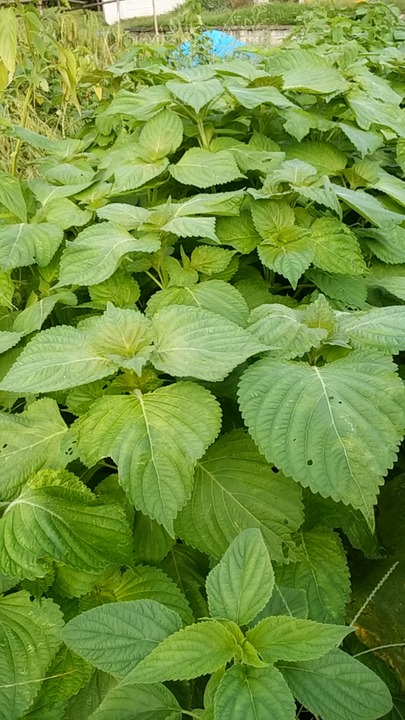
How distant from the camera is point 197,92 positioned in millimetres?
1961

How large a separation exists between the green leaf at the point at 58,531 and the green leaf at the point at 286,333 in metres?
0.45

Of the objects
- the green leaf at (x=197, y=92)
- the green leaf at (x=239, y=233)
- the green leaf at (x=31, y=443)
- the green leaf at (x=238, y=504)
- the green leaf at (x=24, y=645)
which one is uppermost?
the green leaf at (x=197, y=92)

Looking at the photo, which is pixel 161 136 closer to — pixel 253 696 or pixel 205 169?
pixel 205 169

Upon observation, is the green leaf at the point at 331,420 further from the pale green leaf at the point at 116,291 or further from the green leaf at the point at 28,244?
the green leaf at the point at 28,244

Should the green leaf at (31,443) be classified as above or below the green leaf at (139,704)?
above

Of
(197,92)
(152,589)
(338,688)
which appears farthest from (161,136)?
(338,688)

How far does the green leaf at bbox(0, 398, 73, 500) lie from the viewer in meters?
1.27

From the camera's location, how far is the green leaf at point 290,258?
1576 mm

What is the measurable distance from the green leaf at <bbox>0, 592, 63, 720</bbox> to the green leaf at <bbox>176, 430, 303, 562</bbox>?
0.94 ft

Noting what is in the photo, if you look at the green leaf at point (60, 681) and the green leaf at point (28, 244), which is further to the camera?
the green leaf at point (28, 244)

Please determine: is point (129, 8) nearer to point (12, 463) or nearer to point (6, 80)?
point (6, 80)

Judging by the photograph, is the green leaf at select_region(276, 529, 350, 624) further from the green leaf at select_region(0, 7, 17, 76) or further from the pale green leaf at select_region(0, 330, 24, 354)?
the green leaf at select_region(0, 7, 17, 76)

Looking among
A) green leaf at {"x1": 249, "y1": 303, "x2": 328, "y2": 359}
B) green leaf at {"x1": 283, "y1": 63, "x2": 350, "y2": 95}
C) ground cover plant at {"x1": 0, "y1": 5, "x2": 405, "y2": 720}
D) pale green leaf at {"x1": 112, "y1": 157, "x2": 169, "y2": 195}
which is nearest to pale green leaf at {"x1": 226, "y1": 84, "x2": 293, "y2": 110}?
ground cover plant at {"x1": 0, "y1": 5, "x2": 405, "y2": 720}

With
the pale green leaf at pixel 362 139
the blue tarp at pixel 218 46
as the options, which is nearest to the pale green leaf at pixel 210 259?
the pale green leaf at pixel 362 139
